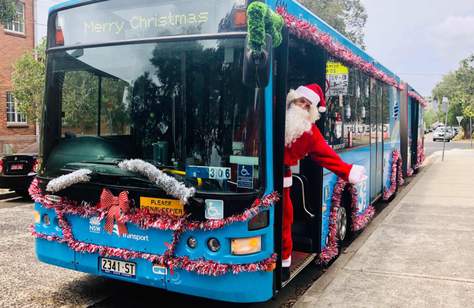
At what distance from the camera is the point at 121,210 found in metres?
4.08

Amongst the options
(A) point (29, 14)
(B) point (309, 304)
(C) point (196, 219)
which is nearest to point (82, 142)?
(C) point (196, 219)

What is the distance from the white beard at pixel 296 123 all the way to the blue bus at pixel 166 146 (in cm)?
37

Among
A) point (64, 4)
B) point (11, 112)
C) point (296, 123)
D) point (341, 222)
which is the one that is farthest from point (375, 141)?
point (11, 112)

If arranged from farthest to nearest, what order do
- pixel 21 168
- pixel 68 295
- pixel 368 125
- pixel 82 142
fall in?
pixel 21 168, pixel 368 125, pixel 68 295, pixel 82 142

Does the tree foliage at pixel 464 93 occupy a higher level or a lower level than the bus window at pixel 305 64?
higher

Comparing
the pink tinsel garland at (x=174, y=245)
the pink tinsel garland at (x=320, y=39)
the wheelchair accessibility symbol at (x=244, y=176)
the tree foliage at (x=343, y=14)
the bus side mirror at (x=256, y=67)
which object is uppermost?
the tree foliage at (x=343, y=14)

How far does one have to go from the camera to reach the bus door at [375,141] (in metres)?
8.16

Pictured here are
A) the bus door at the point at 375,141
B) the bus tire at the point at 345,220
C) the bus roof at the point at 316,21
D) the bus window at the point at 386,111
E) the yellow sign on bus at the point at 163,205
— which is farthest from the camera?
the bus window at the point at 386,111

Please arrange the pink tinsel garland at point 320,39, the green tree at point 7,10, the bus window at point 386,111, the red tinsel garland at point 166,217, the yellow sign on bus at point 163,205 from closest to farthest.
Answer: the red tinsel garland at point 166,217
the yellow sign on bus at point 163,205
the pink tinsel garland at point 320,39
the bus window at point 386,111
the green tree at point 7,10

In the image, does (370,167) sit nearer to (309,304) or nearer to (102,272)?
(309,304)

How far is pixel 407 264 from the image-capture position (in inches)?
239

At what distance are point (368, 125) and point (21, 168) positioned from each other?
287 inches

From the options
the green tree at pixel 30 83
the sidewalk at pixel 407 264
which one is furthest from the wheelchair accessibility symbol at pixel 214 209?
the green tree at pixel 30 83

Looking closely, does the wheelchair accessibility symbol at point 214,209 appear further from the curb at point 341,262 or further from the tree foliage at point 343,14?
the tree foliage at point 343,14
